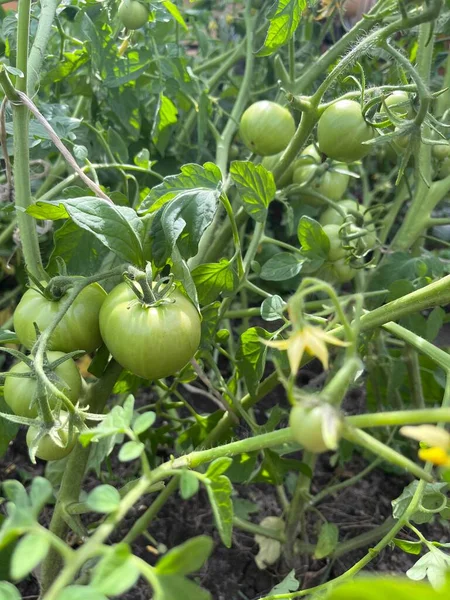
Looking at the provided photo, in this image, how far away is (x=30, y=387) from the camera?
584 mm

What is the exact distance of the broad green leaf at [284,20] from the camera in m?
0.67

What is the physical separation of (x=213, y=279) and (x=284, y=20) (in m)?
0.31

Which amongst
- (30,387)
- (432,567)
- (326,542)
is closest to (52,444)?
(30,387)

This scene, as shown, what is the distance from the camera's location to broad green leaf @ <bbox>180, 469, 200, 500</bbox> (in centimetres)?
38

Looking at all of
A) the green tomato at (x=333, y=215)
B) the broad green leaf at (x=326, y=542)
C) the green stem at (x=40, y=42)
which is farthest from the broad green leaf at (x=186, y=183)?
the broad green leaf at (x=326, y=542)

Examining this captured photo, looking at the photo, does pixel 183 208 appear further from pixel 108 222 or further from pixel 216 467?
pixel 216 467

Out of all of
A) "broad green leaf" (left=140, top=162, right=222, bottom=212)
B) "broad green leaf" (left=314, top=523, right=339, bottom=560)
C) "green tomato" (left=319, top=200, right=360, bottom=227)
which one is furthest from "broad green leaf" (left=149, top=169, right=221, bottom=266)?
"broad green leaf" (left=314, top=523, right=339, bottom=560)

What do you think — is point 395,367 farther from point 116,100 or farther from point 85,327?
point 116,100

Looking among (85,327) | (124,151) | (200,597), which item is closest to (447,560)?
(200,597)

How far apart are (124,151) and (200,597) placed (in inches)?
31.0

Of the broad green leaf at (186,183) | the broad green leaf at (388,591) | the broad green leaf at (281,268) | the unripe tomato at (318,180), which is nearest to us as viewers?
the broad green leaf at (388,591)

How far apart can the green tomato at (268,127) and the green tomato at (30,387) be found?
16.3 inches

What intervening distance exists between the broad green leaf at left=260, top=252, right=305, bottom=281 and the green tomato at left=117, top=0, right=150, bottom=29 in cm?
40

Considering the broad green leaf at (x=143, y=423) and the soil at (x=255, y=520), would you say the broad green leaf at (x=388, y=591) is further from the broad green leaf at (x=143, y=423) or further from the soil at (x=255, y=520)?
the soil at (x=255, y=520)
